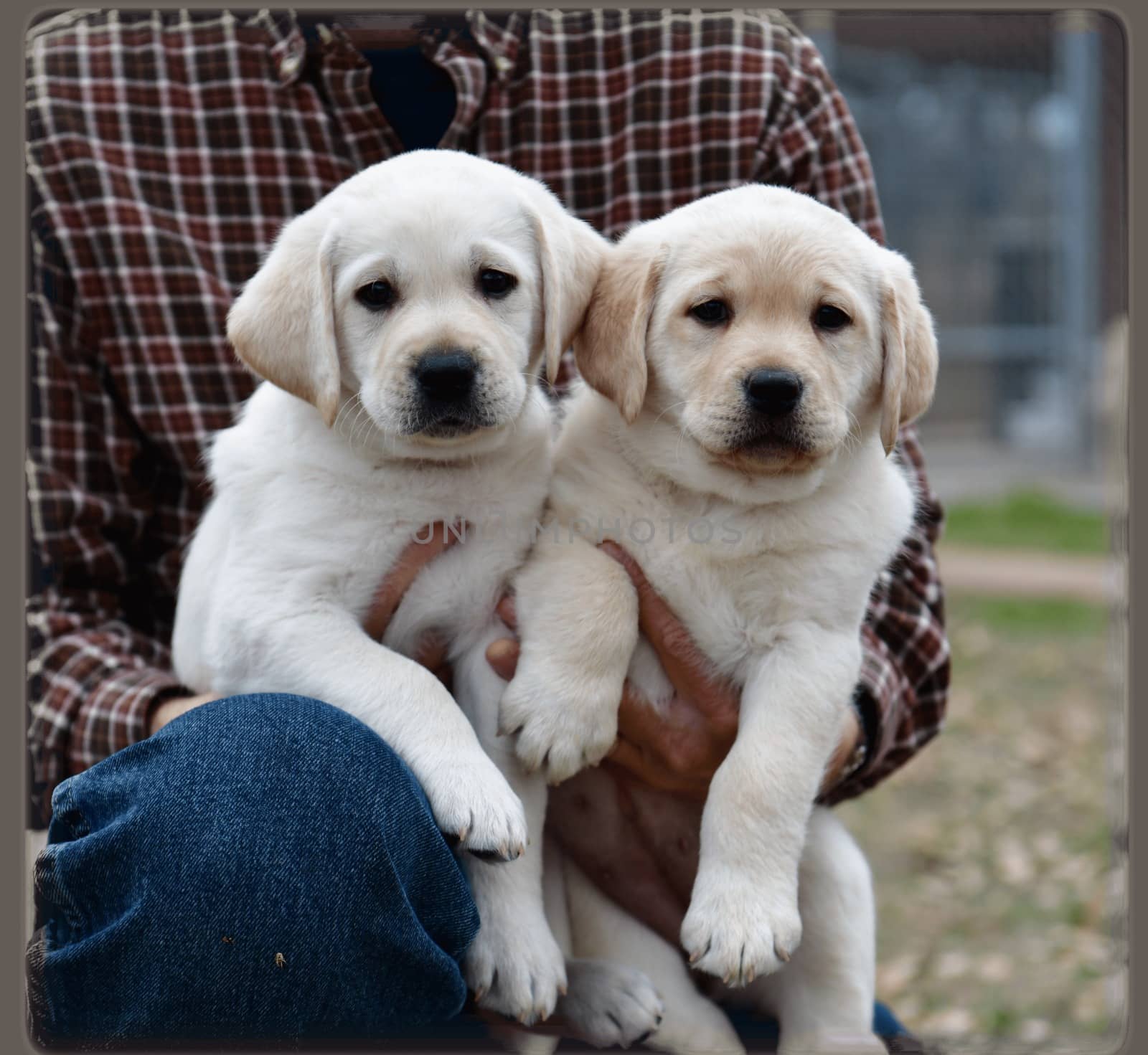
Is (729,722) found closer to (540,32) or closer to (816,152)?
(816,152)

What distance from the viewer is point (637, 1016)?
8.77 ft

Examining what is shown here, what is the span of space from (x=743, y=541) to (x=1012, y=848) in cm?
393

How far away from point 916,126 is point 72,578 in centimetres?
997

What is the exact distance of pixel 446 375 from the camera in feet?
8.22

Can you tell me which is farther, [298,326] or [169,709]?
[169,709]

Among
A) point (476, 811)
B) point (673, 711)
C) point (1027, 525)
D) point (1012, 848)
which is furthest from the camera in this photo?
point (1027, 525)

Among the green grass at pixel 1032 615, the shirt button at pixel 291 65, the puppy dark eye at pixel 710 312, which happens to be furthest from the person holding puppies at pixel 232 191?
the green grass at pixel 1032 615

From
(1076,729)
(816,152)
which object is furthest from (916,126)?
(816,152)

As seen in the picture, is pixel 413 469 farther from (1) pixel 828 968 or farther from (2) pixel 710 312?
(1) pixel 828 968

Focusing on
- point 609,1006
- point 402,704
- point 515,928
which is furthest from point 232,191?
point 609,1006

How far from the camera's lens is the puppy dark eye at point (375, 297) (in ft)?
8.66

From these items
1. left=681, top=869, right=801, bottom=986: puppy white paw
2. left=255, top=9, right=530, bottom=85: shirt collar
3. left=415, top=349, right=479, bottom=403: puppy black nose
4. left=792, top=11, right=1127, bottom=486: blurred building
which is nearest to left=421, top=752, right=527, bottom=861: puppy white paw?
left=681, top=869, right=801, bottom=986: puppy white paw

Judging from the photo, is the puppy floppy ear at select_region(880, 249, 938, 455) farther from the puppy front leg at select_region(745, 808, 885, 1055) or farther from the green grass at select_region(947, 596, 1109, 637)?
the green grass at select_region(947, 596, 1109, 637)

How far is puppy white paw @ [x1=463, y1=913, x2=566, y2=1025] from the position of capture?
2.44m
